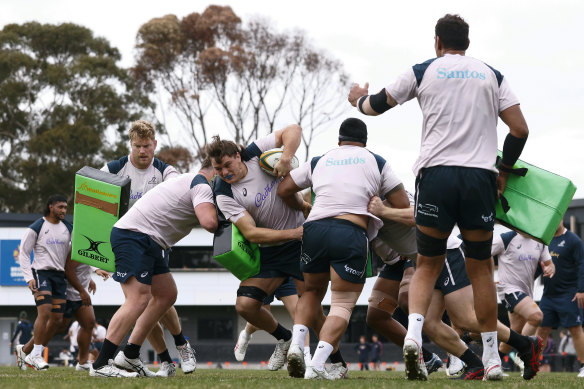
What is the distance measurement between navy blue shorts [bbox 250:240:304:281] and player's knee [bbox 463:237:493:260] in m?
2.09

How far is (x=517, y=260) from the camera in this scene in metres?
11.5

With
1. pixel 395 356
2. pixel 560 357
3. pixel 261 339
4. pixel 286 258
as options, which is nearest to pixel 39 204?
pixel 261 339

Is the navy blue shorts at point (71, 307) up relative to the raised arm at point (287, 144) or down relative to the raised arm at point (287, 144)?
down

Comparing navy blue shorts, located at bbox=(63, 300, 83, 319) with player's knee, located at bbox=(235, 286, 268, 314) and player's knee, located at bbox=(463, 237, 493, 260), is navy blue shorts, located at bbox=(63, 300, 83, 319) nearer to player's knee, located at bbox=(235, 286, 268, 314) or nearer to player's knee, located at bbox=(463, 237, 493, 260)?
player's knee, located at bbox=(235, 286, 268, 314)

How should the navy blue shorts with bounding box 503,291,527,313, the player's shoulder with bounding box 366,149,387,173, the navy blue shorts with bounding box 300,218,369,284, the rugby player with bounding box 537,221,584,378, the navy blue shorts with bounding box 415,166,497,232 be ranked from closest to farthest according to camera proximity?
the navy blue shorts with bounding box 415,166,497,232
the navy blue shorts with bounding box 300,218,369,284
the player's shoulder with bounding box 366,149,387,173
the navy blue shorts with bounding box 503,291,527,313
the rugby player with bounding box 537,221,584,378

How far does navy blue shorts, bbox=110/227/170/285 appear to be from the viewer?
7160 mm

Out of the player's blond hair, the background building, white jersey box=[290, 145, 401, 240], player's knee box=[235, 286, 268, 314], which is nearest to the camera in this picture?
white jersey box=[290, 145, 401, 240]

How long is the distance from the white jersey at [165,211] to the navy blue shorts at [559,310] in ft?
21.7

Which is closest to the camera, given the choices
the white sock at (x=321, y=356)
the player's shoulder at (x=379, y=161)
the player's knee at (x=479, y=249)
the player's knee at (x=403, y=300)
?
the player's knee at (x=479, y=249)

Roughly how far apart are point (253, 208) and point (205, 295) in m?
31.9

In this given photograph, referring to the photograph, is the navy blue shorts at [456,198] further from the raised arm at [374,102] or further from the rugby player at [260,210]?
the rugby player at [260,210]

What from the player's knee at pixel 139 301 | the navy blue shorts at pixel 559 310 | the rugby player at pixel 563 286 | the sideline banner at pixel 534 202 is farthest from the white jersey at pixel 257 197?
the navy blue shorts at pixel 559 310

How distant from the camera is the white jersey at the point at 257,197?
7.25 meters

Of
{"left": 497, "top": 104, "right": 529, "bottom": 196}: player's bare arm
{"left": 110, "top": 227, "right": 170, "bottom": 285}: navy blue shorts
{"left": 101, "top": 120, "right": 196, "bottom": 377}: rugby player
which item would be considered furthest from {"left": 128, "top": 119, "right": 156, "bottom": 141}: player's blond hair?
{"left": 497, "top": 104, "right": 529, "bottom": 196}: player's bare arm
